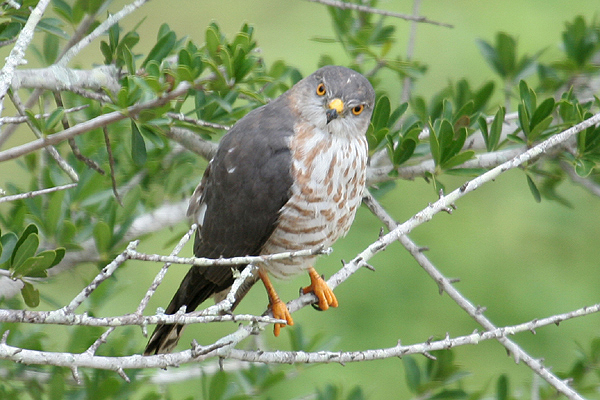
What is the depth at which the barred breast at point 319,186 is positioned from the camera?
9.85ft

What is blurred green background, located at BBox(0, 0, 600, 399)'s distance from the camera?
239 inches

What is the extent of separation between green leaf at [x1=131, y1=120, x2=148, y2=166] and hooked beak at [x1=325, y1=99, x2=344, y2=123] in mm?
778

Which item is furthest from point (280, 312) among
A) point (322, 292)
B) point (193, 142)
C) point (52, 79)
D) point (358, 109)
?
point (52, 79)

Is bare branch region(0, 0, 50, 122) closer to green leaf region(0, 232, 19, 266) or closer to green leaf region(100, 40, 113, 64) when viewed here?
green leaf region(0, 232, 19, 266)

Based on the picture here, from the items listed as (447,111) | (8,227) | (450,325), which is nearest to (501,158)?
(447,111)

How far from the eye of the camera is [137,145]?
8.90ft

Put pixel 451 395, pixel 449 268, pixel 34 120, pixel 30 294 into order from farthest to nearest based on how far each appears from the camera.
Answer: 1. pixel 449 268
2. pixel 451 395
3. pixel 30 294
4. pixel 34 120

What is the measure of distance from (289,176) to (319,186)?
0.13m

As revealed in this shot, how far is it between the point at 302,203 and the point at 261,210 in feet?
0.59

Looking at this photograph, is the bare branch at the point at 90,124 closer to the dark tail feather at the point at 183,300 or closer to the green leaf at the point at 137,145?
the green leaf at the point at 137,145

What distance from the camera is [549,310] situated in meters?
6.39

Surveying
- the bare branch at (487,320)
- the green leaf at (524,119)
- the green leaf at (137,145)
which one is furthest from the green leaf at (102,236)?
the green leaf at (524,119)

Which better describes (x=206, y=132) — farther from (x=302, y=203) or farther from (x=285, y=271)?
(x=285, y=271)

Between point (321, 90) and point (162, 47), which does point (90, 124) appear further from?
point (321, 90)
